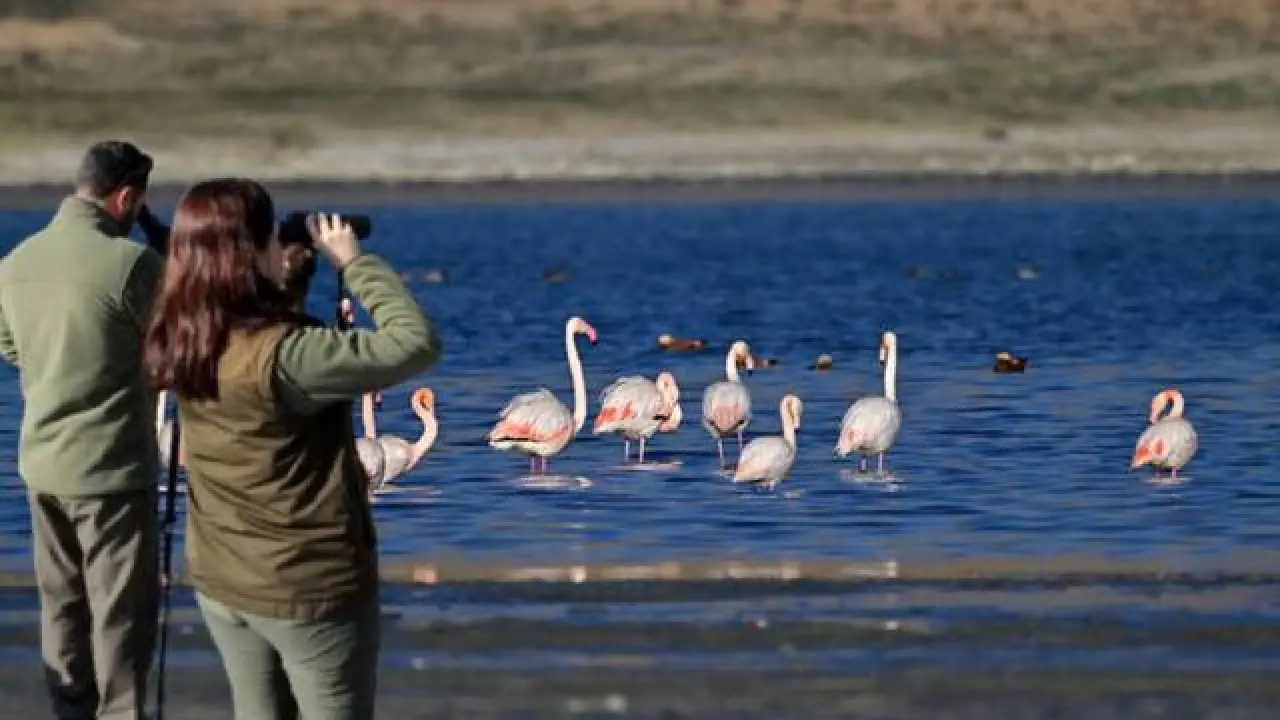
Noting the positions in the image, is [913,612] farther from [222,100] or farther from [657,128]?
[222,100]

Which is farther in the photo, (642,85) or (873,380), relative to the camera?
(642,85)

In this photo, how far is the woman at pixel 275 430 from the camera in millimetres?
7980

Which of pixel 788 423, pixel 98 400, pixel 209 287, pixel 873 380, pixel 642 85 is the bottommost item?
pixel 98 400

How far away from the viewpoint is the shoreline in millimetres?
63344

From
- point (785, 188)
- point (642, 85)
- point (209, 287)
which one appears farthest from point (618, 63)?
point (209, 287)

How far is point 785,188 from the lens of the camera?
66312mm

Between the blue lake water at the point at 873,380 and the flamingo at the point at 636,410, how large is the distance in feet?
0.70

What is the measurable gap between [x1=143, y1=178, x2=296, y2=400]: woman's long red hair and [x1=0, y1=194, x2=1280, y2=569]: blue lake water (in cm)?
736

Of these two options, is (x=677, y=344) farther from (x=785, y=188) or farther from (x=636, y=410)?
(x=785, y=188)

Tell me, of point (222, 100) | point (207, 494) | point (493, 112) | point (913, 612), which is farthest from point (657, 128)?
point (207, 494)

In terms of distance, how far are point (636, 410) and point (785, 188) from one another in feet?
151

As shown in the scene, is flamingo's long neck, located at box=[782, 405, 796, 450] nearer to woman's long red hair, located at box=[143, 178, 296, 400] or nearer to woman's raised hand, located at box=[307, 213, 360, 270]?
woman's raised hand, located at box=[307, 213, 360, 270]

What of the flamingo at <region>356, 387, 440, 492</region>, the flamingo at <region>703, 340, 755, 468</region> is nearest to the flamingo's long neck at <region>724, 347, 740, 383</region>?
the flamingo at <region>703, 340, 755, 468</region>

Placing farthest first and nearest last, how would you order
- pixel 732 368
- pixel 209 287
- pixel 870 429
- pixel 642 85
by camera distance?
pixel 642 85, pixel 732 368, pixel 870 429, pixel 209 287
